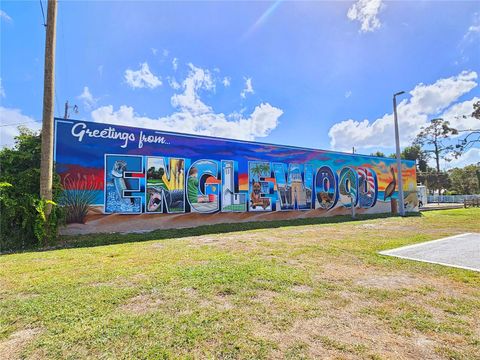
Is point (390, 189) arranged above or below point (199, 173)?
below

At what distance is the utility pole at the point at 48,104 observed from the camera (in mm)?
8352

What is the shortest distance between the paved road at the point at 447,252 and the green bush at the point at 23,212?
A: 367 inches

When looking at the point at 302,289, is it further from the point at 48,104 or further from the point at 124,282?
the point at 48,104

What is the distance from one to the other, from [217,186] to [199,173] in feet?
3.84

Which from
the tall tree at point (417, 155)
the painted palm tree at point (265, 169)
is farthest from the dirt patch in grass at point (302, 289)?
the tall tree at point (417, 155)

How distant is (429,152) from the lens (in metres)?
50.1

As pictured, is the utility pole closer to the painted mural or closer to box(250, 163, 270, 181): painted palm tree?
the painted mural

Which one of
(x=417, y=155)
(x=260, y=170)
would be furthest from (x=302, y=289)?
(x=417, y=155)

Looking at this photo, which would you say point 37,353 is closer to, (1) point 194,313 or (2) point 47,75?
(1) point 194,313

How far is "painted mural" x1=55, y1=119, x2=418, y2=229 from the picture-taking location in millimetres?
11136

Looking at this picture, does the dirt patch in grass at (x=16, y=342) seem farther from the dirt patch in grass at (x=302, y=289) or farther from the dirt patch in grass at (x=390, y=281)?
the dirt patch in grass at (x=390, y=281)

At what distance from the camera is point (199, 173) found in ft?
44.7

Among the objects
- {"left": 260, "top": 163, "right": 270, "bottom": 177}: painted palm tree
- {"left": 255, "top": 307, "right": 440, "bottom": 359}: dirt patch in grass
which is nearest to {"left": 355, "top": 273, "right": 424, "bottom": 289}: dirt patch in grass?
{"left": 255, "top": 307, "right": 440, "bottom": 359}: dirt patch in grass

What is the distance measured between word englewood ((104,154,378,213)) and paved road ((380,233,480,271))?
8680 millimetres
